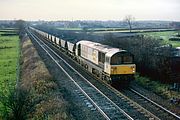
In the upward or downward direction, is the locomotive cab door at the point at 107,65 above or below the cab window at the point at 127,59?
below

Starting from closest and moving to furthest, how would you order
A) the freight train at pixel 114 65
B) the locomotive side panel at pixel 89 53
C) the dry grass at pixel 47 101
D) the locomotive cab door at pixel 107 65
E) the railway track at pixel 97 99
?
the dry grass at pixel 47 101 < the railway track at pixel 97 99 < the freight train at pixel 114 65 < the locomotive cab door at pixel 107 65 < the locomotive side panel at pixel 89 53

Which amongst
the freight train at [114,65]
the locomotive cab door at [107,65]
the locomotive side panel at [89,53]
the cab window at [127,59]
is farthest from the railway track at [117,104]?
the locomotive side panel at [89,53]

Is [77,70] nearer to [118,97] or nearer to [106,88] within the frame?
[106,88]

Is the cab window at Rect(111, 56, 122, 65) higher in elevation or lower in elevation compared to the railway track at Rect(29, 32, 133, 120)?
higher

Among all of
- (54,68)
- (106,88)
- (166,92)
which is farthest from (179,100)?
(54,68)

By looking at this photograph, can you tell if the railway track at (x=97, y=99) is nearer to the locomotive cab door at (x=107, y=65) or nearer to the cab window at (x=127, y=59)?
the locomotive cab door at (x=107, y=65)

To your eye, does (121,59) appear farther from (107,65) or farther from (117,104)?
(117,104)

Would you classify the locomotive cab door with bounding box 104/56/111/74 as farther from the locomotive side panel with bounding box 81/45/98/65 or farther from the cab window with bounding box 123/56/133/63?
the locomotive side panel with bounding box 81/45/98/65

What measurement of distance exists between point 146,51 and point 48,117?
59.1ft

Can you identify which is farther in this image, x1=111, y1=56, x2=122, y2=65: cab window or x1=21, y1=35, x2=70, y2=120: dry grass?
x1=111, y1=56, x2=122, y2=65: cab window

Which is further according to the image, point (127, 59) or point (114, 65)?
point (127, 59)

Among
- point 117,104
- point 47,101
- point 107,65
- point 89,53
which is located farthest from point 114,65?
point 89,53

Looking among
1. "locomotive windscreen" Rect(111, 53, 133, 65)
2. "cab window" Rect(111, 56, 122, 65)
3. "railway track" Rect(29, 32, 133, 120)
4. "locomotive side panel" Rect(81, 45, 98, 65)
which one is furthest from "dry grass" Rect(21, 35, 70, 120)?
"locomotive windscreen" Rect(111, 53, 133, 65)

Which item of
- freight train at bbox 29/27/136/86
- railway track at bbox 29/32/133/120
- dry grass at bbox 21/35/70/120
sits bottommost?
railway track at bbox 29/32/133/120
